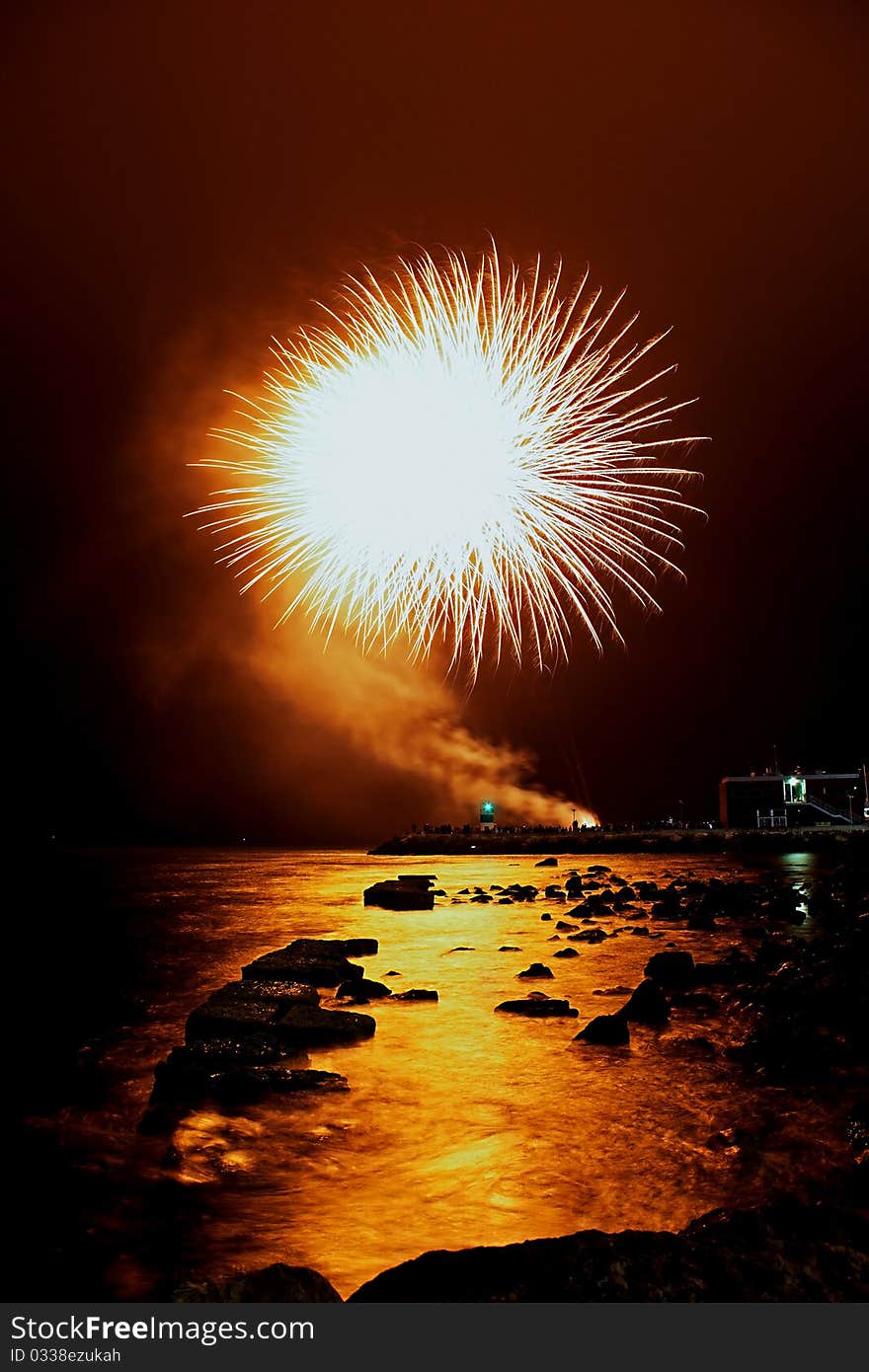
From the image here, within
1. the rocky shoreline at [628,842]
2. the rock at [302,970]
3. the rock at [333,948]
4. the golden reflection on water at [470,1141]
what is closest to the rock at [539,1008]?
the golden reflection on water at [470,1141]

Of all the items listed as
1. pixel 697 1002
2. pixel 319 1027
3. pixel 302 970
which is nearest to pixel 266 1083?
pixel 319 1027

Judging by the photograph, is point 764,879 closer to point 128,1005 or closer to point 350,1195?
point 128,1005

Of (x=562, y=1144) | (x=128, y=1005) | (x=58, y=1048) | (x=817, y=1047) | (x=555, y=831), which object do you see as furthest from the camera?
(x=555, y=831)

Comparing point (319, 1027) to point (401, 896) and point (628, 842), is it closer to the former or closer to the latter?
point (401, 896)

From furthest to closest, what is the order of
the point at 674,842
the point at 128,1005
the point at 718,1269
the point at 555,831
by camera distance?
the point at 555,831, the point at 674,842, the point at 128,1005, the point at 718,1269

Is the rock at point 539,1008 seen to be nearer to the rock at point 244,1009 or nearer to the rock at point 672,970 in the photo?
the rock at point 672,970
